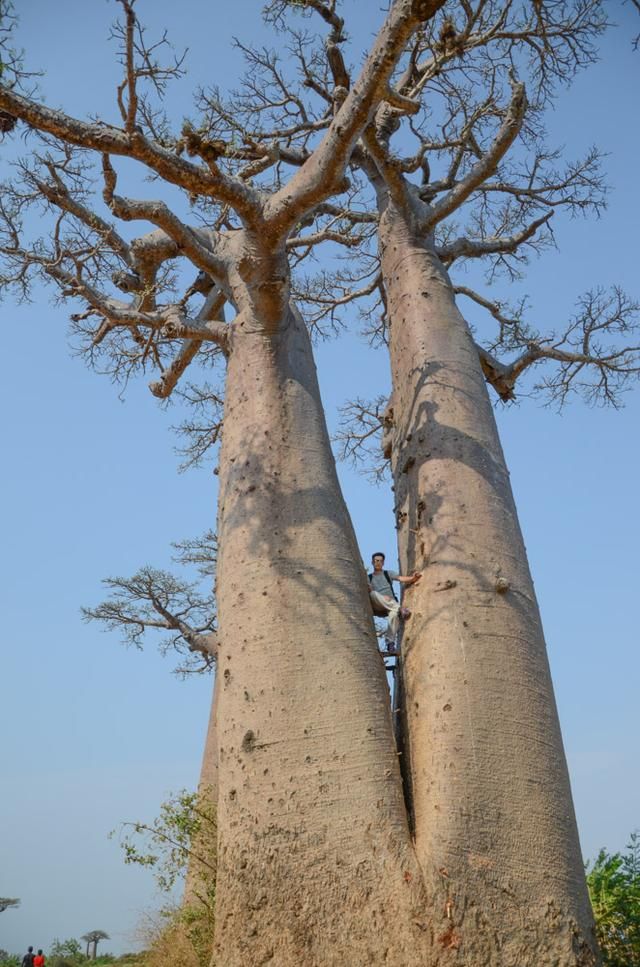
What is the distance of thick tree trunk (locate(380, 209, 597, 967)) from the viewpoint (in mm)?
2963

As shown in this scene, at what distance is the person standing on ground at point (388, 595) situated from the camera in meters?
3.95

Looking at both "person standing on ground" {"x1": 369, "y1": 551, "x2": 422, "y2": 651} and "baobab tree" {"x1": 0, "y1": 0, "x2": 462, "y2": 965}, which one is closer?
"baobab tree" {"x1": 0, "y1": 0, "x2": 462, "y2": 965}

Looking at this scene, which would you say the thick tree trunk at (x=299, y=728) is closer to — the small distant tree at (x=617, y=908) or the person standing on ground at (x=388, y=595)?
the person standing on ground at (x=388, y=595)

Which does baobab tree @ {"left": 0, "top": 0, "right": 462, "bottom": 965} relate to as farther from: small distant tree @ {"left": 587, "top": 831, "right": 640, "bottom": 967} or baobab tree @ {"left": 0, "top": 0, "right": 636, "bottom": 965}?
small distant tree @ {"left": 587, "top": 831, "right": 640, "bottom": 967}

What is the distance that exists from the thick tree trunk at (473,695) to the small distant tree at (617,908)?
3.76 feet

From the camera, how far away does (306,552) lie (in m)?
3.65

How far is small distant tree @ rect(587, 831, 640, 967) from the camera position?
4125 millimetres

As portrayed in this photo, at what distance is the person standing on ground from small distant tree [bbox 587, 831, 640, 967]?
1.55 meters

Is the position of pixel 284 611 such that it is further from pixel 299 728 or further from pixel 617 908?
pixel 617 908

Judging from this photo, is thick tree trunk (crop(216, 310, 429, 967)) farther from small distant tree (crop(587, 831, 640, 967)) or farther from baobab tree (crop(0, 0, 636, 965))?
small distant tree (crop(587, 831, 640, 967))

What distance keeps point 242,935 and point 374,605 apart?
1554 millimetres

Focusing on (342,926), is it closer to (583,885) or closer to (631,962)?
(583,885)

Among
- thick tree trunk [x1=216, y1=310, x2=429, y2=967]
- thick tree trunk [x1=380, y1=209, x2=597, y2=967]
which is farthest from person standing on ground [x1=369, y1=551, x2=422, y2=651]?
thick tree trunk [x1=216, y1=310, x2=429, y2=967]

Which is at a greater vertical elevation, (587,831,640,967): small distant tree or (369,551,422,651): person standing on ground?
(369,551,422,651): person standing on ground
